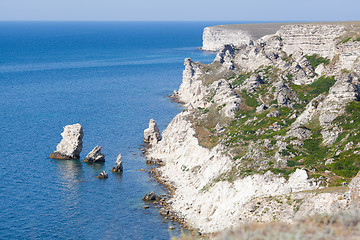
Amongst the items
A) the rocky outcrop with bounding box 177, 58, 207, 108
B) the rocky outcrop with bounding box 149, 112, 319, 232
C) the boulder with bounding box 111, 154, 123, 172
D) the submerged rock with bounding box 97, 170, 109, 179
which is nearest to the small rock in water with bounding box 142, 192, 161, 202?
the rocky outcrop with bounding box 149, 112, 319, 232

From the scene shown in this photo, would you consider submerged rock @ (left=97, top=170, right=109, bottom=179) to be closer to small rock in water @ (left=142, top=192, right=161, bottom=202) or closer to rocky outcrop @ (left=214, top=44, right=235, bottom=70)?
small rock in water @ (left=142, top=192, right=161, bottom=202)

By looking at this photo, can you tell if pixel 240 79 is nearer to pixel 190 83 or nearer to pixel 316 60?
pixel 316 60

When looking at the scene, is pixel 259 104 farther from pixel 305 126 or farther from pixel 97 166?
pixel 97 166

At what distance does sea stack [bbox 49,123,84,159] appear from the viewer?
318 ft

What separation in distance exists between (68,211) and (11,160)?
2924cm

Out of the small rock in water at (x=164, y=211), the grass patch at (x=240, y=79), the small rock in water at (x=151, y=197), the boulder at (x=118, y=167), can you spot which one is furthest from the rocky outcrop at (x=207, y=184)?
the grass patch at (x=240, y=79)

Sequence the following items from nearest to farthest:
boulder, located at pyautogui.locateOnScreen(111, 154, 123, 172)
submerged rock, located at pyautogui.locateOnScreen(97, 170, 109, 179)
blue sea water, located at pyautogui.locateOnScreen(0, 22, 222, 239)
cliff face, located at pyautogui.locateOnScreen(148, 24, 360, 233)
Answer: cliff face, located at pyautogui.locateOnScreen(148, 24, 360, 233) → blue sea water, located at pyautogui.locateOnScreen(0, 22, 222, 239) → submerged rock, located at pyautogui.locateOnScreen(97, 170, 109, 179) → boulder, located at pyautogui.locateOnScreen(111, 154, 123, 172)

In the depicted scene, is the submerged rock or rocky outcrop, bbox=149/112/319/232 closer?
rocky outcrop, bbox=149/112/319/232

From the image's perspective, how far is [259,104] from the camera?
322 feet

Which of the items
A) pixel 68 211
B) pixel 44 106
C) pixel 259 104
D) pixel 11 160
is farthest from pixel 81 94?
pixel 68 211

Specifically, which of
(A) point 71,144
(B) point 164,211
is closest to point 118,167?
(A) point 71,144

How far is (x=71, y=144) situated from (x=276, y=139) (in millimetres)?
43404

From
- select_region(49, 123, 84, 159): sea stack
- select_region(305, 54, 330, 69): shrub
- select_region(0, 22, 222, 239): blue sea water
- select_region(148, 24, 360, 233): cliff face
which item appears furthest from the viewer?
select_region(305, 54, 330, 69): shrub

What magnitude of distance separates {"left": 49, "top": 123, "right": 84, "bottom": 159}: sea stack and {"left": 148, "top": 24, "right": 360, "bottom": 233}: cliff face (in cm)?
1504
